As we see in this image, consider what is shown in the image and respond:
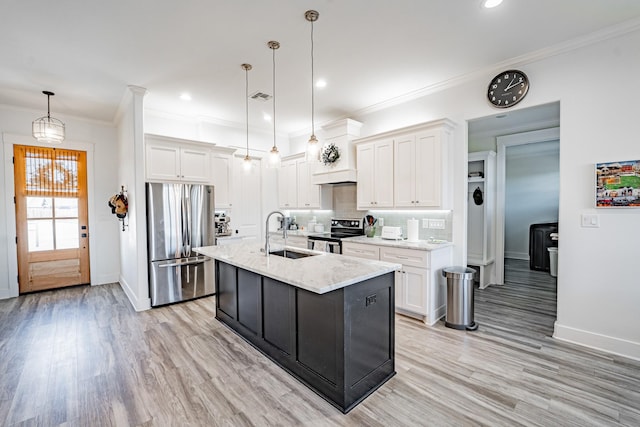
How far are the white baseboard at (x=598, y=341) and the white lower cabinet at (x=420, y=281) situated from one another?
45.4 inches

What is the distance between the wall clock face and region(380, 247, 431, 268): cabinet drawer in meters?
1.95

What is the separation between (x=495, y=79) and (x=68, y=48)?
4.65 meters

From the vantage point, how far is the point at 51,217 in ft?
16.2

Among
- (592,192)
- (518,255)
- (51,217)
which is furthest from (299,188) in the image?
(518,255)

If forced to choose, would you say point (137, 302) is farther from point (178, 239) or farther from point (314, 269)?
point (314, 269)

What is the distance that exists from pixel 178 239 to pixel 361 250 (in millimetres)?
2706

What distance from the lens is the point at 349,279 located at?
193cm

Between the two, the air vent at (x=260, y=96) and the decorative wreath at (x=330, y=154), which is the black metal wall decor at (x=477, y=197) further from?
the air vent at (x=260, y=96)

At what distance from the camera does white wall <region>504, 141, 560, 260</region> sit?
22.3 feet

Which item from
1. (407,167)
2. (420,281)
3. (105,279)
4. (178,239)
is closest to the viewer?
(420,281)

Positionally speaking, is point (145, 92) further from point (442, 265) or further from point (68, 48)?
point (442, 265)

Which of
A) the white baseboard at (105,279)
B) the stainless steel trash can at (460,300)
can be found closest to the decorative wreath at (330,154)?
the stainless steel trash can at (460,300)

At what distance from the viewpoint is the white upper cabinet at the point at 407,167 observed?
3.60 metres

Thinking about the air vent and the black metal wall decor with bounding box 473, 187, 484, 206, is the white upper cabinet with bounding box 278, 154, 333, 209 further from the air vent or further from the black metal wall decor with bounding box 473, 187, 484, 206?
the black metal wall decor with bounding box 473, 187, 484, 206
